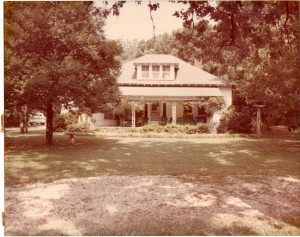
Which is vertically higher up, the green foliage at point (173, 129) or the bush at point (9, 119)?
the bush at point (9, 119)

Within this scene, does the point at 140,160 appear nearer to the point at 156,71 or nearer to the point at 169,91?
the point at 169,91

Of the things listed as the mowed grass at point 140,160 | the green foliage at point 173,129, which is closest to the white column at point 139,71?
the green foliage at point 173,129

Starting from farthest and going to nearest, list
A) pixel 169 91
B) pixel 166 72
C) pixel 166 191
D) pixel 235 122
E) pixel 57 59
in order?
pixel 166 72 < pixel 169 91 < pixel 235 122 < pixel 57 59 < pixel 166 191

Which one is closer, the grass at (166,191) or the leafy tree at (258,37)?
the grass at (166,191)

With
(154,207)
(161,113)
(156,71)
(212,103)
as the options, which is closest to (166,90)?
(156,71)

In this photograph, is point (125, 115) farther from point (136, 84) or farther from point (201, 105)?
point (201, 105)

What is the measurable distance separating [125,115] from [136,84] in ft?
8.57

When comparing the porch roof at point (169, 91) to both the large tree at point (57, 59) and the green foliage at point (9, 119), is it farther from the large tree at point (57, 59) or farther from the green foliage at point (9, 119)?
the large tree at point (57, 59)

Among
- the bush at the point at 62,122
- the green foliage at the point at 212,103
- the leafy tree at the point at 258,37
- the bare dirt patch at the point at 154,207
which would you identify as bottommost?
the bare dirt patch at the point at 154,207

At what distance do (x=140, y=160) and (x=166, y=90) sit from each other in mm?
15944

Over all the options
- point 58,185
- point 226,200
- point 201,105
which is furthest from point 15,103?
point 201,105

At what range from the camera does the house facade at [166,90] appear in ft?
90.5

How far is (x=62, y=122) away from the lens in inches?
926

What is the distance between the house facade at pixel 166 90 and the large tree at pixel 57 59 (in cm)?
1136
